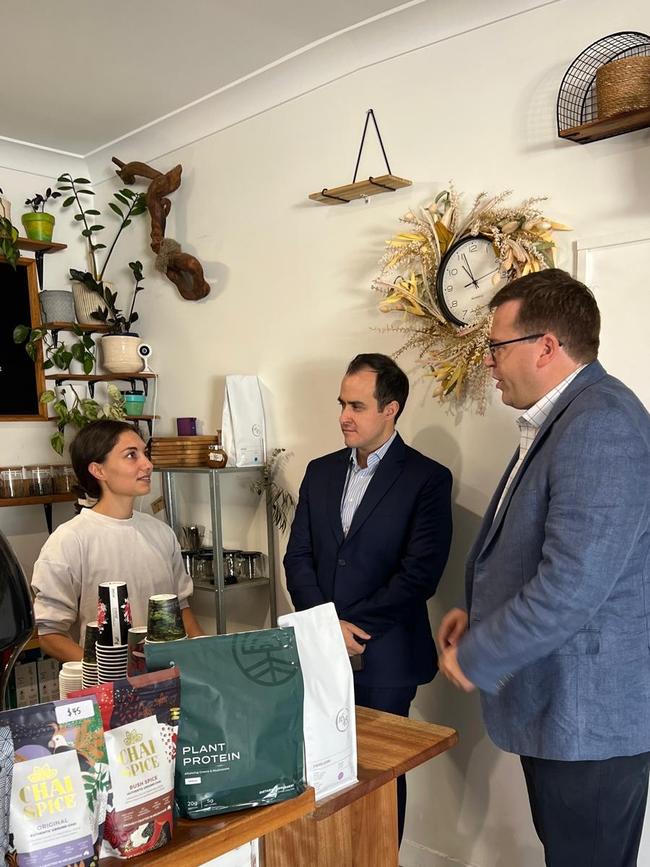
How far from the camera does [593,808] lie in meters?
1.69

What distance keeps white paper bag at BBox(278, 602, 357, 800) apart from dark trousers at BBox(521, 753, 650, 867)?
558mm

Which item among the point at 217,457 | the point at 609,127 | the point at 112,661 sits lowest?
the point at 112,661

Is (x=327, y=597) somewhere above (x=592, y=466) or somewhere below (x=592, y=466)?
below

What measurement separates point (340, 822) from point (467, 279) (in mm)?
1706

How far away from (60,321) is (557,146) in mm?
2422

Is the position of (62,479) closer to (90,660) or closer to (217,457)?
(217,457)

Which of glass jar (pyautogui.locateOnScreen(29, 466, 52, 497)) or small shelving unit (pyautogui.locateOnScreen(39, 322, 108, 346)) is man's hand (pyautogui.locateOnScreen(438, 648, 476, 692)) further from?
small shelving unit (pyautogui.locateOnScreen(39, 322, 108, 346))

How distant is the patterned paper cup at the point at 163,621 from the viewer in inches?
54.1

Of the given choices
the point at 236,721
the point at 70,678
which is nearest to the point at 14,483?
the point at 70,678

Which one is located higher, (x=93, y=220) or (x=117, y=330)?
(x=93, y=220)

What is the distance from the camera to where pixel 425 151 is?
2791 millimetres

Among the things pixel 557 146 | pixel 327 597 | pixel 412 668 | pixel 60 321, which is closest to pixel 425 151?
pixel 557 146

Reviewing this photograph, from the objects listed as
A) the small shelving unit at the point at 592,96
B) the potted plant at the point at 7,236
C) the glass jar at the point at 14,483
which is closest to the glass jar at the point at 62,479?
the glass jar at the point at 14,483

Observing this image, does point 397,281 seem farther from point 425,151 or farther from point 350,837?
point 350,837
